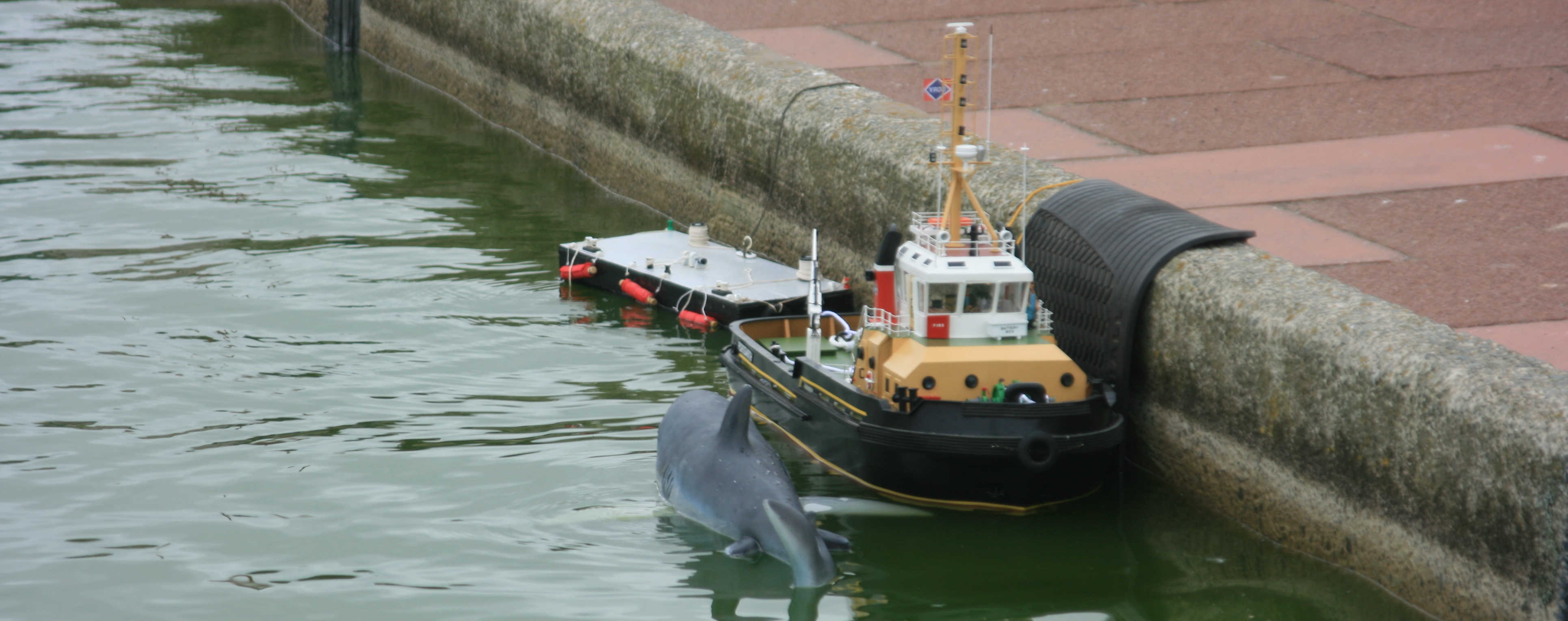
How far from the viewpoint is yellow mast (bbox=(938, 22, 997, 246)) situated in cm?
1077

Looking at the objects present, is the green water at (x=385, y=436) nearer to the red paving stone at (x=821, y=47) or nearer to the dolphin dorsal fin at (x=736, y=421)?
the dolphin dorsal fin at (x=736, y=421)

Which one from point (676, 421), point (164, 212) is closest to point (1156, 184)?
point (676, 421)

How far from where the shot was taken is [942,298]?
10484mm

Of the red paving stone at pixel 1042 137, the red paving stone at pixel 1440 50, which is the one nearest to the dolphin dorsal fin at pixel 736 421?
the red paving stone at pixel 1042 137

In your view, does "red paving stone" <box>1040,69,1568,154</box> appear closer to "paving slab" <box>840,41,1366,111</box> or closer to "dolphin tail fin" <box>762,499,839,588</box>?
"paving slab" <box>840,41,1366,111</box>

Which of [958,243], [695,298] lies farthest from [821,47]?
[958,243]

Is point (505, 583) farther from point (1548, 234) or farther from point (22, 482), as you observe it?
point (1548, 234)

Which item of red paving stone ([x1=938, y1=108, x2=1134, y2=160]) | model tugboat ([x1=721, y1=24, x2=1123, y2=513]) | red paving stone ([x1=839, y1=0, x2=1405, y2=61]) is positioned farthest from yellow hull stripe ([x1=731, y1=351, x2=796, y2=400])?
red paving stone ([x1=839, y1=0, x2=1405, y2=61])

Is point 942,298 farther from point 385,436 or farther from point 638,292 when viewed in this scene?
point 638,292

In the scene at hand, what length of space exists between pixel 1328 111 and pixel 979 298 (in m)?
7.73

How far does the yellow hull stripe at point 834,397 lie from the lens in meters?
10.5

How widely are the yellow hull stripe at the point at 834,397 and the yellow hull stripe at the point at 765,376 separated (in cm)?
3

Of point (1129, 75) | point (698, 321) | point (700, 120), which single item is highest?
point (1129, 75)

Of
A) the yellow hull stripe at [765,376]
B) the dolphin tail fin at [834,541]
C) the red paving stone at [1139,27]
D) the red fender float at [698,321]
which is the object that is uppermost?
the red paving stone at [1139,27]
